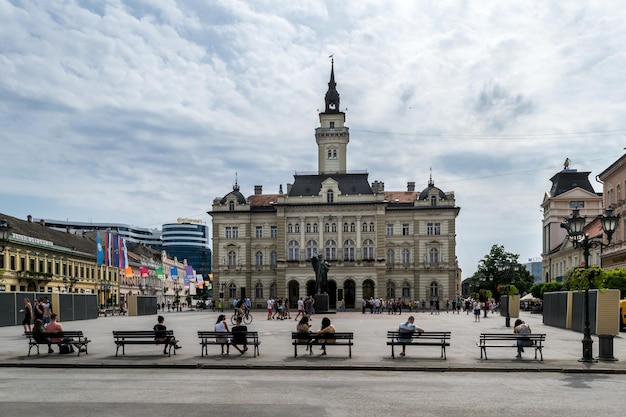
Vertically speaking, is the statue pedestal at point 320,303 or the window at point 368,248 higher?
the window at point 368,248

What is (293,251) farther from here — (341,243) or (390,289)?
(390,289)

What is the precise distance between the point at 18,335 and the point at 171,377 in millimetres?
17232

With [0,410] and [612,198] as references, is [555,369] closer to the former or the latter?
[0,410]

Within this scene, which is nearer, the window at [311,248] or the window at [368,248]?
the window at [368,248]

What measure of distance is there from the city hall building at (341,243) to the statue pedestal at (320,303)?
30.6 m

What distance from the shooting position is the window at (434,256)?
311ft

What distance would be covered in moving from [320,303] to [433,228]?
38846 millimetres

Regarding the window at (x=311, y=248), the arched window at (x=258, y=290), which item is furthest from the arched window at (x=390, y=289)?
the arched window at (x=258, y=290)

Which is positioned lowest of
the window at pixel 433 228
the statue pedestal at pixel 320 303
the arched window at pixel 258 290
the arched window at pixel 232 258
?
the arched window at pixel 258 290

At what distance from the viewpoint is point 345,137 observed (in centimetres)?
10362

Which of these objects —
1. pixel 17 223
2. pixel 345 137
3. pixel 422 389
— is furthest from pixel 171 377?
pixel 345 137

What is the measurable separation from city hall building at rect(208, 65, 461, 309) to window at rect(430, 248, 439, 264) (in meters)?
0.14

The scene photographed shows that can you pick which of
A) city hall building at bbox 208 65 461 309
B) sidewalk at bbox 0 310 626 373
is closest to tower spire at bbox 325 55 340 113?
city hall building at bbox 208 65 461 309

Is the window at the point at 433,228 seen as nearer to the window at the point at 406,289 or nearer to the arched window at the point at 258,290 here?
the window at the point at 406,289
